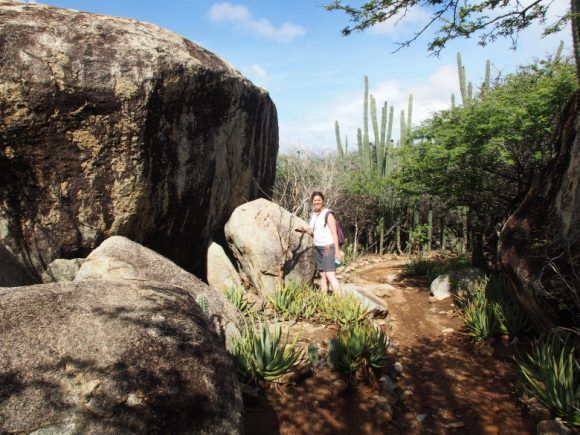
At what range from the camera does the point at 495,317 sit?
18.4 ft

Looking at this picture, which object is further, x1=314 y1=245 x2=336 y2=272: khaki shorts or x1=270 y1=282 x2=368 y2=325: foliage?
x1=314 y1=245 x2=336 y2=272: khaki shorts

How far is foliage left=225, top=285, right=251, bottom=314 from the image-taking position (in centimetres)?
635

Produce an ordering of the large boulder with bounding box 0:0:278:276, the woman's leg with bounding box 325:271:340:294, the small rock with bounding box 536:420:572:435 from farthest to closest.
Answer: the woman's leg with bounding box 325:271:340:294 < the large boulder with bounding box 0:0:278:276 < the small rock with bounding box 536:420:572:435

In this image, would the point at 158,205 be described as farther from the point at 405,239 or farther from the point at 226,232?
the point at 405,239

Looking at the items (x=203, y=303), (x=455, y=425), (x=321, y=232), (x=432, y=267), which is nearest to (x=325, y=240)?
(x=321, y=232)

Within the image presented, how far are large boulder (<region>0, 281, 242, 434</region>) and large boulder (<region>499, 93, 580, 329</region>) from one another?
10.8 feet

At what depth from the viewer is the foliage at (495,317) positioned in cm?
548

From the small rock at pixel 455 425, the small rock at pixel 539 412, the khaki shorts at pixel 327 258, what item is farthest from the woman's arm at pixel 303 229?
the small rock at pixel 539 412

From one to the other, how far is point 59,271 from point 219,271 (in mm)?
2631

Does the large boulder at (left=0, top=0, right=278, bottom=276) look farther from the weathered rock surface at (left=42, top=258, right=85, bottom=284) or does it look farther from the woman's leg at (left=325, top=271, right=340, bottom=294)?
the woman's leg at (left=325, top=271, right=340, bottom=294)

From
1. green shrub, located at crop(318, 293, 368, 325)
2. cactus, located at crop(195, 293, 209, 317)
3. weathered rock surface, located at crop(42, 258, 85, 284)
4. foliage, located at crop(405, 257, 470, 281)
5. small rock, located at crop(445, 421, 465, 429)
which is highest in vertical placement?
weathered rock surface, located at crop(42, 258, 85, 284)

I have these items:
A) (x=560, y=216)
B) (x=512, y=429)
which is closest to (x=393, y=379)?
(x=512, y=429)

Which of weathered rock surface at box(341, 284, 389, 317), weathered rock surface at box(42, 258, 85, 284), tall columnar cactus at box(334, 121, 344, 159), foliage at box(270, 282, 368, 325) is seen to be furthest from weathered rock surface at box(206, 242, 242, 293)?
tall columnar cactus at box(334, 121, 344, 159)

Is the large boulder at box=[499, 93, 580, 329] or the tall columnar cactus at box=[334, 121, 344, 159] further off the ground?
the tall columnar cactus at box=[334, 121, 344, 159]
